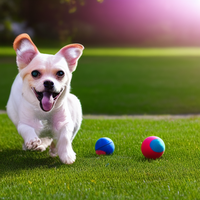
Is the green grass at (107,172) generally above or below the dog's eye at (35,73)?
below

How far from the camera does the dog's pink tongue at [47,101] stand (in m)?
4.03

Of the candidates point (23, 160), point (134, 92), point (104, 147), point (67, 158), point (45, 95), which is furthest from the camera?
point (134, 92)

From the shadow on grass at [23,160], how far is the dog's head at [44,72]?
2.64ft

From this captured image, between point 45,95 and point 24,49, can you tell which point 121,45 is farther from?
point 45,95

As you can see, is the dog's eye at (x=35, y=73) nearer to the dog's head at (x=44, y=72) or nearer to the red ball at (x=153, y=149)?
the dog's head at (x=44, y=72)

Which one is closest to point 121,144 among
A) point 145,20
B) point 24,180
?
point 24,180

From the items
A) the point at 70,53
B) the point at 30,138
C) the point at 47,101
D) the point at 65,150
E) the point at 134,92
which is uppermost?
the point at 70,53

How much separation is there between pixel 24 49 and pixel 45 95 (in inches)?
25.1

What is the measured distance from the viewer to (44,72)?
4062 mm

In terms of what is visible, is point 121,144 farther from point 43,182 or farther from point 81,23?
A: point 81,23

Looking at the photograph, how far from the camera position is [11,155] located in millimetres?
4941

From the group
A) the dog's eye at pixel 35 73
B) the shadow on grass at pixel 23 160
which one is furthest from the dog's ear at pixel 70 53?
the shadow on grass at pixel 23 160

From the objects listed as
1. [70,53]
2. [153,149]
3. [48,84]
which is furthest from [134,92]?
[48,84]

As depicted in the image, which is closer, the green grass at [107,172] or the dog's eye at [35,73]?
the green grass at [107,172]
